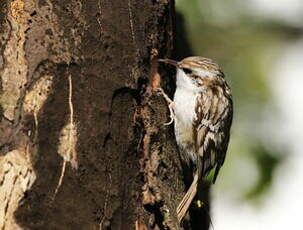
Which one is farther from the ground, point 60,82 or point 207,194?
point 60,82

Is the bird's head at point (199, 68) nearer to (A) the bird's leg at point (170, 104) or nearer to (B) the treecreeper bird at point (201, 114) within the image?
(B) the treecreeper bird at point (201, 114)

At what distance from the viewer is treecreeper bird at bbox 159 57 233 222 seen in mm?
3174

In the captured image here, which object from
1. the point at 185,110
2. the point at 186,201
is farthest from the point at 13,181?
the point at 185,110

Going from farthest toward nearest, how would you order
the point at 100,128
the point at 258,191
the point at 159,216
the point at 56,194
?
the point at 258,191
the point at 159,216
the point at 100,128
the point at 56,194

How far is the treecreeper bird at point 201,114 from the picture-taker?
125 inches

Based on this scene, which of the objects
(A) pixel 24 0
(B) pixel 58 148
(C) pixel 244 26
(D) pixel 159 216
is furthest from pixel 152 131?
(C) pixel 244 26

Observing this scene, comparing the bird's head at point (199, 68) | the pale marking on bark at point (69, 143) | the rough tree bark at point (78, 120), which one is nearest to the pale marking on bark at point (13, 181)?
the rough tree bark at point (78, 120)

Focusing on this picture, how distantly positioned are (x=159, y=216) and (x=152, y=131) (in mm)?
336

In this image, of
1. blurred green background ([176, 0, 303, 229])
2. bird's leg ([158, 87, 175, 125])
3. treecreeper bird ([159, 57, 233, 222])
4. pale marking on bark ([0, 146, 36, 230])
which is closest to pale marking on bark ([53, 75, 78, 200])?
pale marking on bark ([0, 146, 36, 230])

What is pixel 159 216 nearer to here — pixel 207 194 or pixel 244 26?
pixel 207 194

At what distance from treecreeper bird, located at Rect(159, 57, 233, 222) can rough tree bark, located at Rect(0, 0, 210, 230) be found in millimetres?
460

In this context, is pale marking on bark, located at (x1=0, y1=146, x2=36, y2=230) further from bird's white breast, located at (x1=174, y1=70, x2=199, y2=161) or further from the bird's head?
the bird's head

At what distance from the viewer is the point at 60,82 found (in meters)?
2.38

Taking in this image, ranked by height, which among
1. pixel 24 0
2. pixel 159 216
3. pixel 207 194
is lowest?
pixel 207 194
